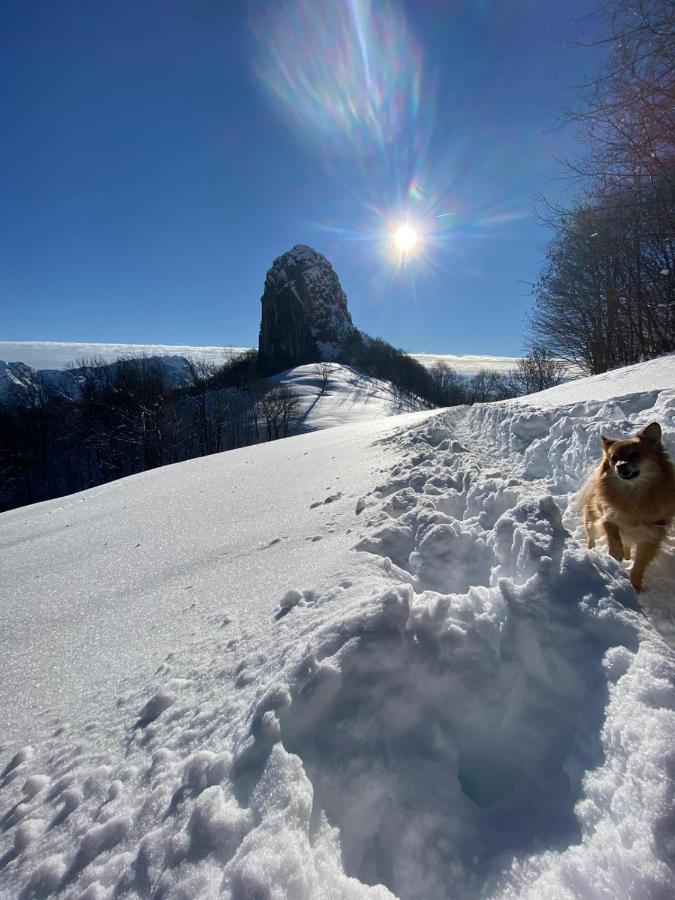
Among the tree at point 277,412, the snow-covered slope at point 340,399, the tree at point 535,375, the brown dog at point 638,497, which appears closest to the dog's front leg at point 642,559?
the brown dog at point 638,497

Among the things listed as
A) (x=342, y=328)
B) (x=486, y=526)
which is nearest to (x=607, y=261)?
(x=486, y=526)

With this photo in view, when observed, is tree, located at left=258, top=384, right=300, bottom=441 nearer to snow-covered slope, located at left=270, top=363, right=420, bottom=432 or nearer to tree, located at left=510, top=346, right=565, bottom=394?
snow-covered slope, located at left=270, top=363, right=420, bottom=432

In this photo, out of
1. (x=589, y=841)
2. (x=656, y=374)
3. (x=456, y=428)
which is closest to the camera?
(x=589, y=841)

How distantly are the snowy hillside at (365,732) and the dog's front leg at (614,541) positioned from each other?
9.2 inches

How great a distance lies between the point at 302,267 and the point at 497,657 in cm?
9209

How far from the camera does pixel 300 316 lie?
256ft

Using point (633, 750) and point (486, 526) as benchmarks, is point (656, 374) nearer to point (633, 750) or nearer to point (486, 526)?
point (486, 526)

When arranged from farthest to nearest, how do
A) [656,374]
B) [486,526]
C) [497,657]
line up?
1. [656,374]
2. [486,526]
3. [497,657]

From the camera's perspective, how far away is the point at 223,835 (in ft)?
3.61

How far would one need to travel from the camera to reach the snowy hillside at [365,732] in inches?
41.0

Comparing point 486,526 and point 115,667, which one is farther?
point 486,526

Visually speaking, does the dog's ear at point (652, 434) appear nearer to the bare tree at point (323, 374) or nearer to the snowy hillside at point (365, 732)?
the snowy hillside at point (365, 732)

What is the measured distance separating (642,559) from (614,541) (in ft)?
0.88

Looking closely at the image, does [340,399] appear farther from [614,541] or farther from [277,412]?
[614,541]
